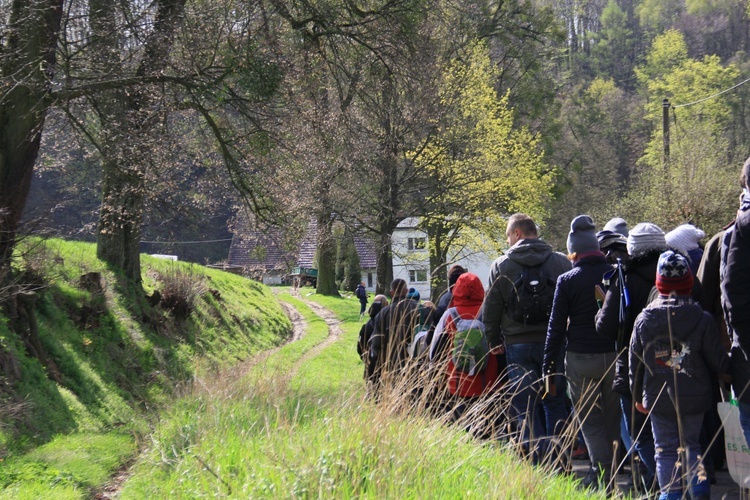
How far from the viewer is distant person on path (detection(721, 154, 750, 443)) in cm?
495

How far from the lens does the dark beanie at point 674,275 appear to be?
5.84m

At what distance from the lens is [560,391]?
775cm

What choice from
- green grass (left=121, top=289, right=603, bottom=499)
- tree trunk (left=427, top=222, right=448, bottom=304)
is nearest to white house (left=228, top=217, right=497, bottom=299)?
tree trunk (left=427, top=222, right=448, bottom=304)

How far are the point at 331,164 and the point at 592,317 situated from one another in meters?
11.2

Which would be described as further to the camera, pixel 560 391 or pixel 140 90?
pixel 140 90

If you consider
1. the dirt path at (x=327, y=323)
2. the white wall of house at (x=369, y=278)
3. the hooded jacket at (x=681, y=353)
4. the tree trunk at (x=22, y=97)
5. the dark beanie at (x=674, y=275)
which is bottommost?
the dirt path at (x=327, y=323)

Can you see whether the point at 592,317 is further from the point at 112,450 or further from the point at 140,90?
the point at 140,90

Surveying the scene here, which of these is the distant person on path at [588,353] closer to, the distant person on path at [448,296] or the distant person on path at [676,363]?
the distant person on path at [676,363]

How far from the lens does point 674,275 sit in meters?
5.86

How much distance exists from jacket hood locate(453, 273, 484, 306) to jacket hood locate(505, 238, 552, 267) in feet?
1.88

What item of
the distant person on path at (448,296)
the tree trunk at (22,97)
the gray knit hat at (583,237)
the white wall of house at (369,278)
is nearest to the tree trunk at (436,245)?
the tree trunk at (22,97)

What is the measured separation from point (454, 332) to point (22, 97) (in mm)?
7280

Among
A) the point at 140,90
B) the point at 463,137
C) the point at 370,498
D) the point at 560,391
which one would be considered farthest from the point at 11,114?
the point at 463,137

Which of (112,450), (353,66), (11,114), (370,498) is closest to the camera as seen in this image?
(370,498)
